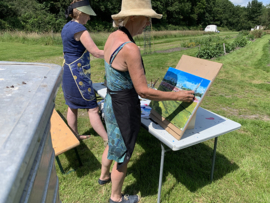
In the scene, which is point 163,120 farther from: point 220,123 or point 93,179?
point 93,179

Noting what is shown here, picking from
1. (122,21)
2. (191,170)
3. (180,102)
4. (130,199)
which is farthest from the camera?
(191,170)

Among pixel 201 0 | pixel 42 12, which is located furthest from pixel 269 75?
pixel 201 0

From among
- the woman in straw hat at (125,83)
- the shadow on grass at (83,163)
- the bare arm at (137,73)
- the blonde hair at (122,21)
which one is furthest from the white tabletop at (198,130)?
the shadow on grass at (83,163)

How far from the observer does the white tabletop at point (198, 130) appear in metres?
1.76

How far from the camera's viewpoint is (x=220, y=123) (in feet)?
6.95

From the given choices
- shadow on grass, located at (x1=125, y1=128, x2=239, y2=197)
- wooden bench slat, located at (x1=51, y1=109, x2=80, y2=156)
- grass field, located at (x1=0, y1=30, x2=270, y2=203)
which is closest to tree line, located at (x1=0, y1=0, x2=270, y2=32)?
wooden bench slat, located at (x1=51, y1=109, x2=80, y2=156)

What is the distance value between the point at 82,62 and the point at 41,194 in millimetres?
1863

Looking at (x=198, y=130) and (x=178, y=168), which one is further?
(x=178, y=168)

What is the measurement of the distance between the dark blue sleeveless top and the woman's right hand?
138cm

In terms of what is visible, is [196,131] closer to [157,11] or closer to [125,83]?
[125,83]

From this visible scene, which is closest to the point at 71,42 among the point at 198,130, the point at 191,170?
the point at 198,130

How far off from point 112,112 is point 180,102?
2.16 feet

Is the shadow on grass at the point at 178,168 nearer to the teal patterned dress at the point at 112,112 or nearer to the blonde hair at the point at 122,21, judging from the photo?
the teal patterned dress at the point at 112,112

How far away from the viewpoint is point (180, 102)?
186 cm
